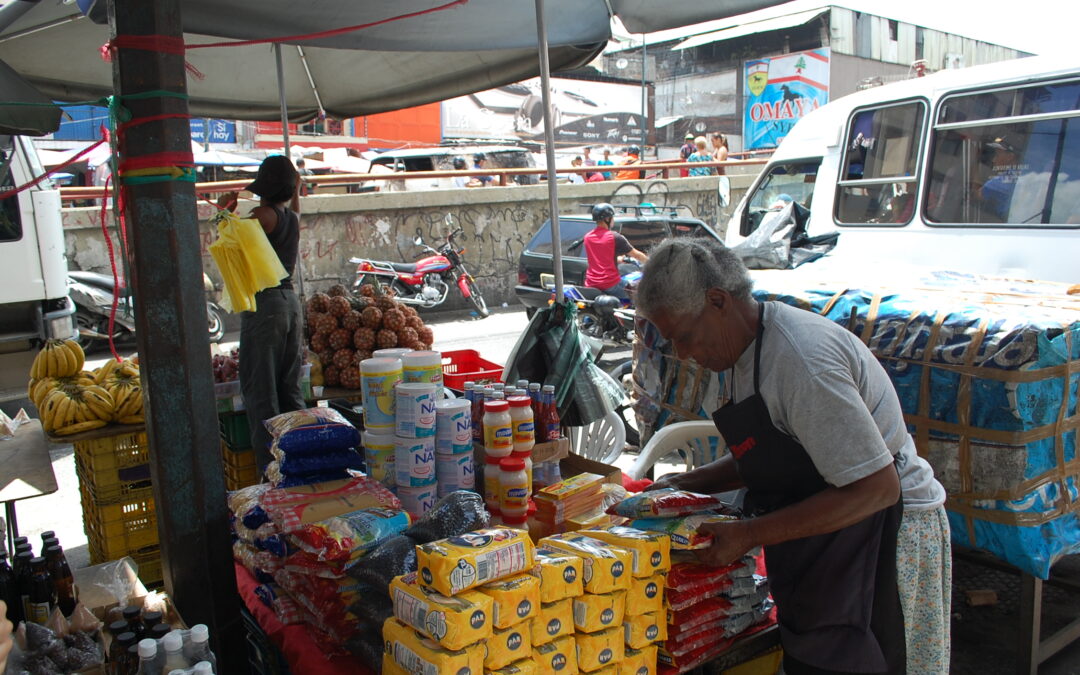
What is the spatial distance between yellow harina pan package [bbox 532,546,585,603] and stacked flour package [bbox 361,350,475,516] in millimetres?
721

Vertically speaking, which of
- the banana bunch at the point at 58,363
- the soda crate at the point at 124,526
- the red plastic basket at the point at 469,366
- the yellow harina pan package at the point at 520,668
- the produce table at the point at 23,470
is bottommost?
the soda crate at the point at 124,526

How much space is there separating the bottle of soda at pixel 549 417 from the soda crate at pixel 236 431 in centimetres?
211

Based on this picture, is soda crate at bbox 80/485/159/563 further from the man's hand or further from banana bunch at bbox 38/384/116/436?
the man's hand

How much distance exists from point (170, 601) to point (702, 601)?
5.08ft

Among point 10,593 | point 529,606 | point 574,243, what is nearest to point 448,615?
point 529,606

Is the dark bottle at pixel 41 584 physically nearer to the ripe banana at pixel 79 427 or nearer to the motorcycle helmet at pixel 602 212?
the ripe banana at pixel 79 427

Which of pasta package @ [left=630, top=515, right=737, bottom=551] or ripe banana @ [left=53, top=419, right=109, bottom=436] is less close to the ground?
ripe banana @ [left=53, top=419, right=109, bottom=436]

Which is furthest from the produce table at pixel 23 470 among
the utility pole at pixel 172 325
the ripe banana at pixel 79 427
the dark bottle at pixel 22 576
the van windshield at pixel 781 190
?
the van windshield at pixel 781 190

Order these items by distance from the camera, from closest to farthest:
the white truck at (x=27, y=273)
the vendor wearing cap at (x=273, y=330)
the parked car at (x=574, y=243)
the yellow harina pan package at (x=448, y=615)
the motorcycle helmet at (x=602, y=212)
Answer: the yellow harina pan package at (x=448, y=615) < the vendor wearing cap at (x=273, y=330) < the white truck at (x=27, y=273) < the motorcycle helmet at (x=602, y=212) < the parked car at (x=574, y=243)

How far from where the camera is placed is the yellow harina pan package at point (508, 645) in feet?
5.81

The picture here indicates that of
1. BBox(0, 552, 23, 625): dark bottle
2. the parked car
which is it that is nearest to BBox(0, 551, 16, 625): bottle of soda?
BBox(0, 552, 23, 625): dark bottle

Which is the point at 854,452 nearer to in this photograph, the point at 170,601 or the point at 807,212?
the point at 170,601

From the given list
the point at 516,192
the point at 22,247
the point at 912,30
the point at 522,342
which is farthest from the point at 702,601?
the point at 912,30

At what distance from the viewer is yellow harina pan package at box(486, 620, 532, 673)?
177 centimetres
